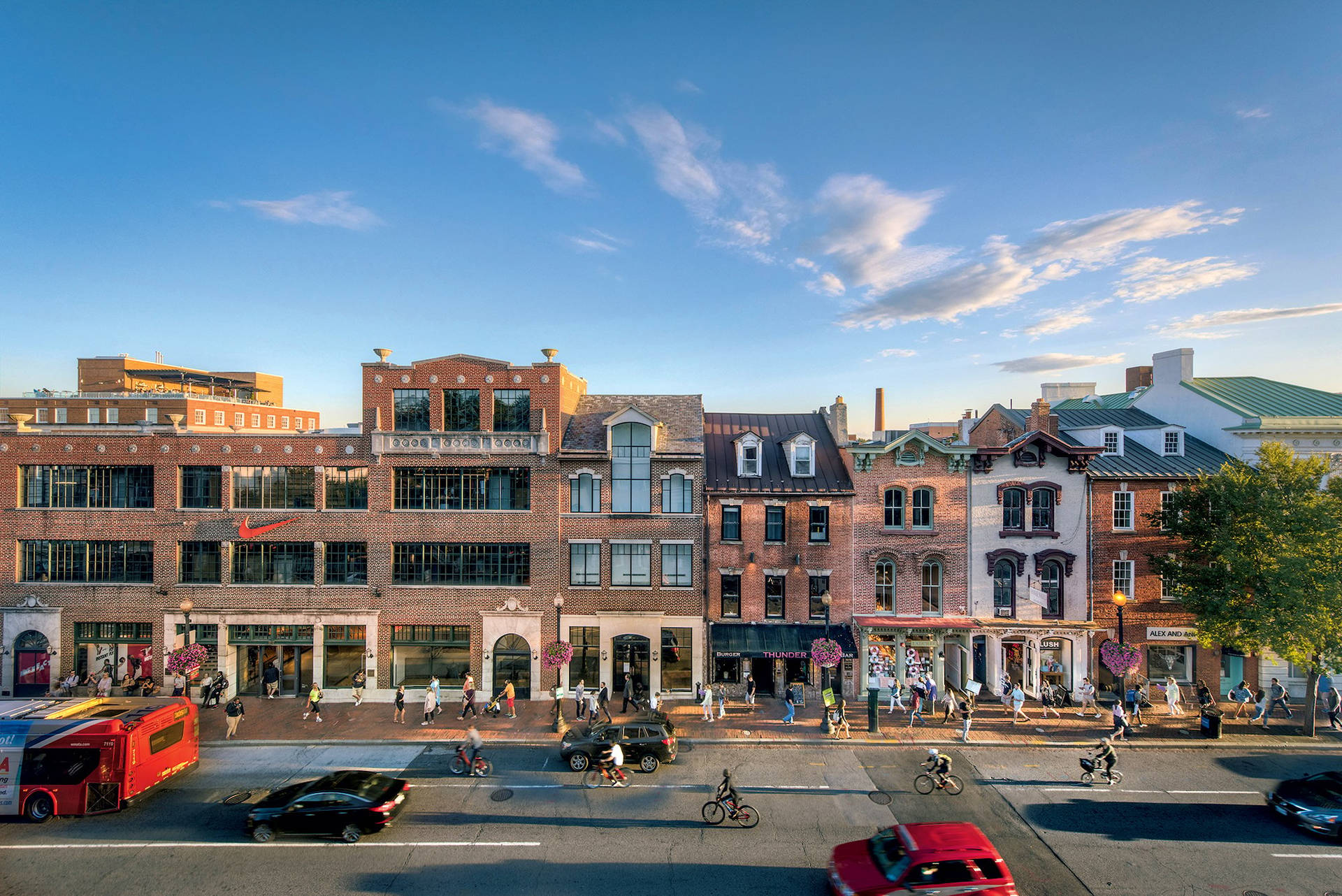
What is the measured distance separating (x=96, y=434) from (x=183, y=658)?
11.7 metres

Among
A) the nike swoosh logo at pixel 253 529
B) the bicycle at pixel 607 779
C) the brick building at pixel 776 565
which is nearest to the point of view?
the bicycle at pixel 607 779

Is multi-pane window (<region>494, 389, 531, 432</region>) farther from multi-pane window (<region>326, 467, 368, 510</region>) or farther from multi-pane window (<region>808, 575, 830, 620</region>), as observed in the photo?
multi-pane window (<region>808, 575, 830, 620</region>)

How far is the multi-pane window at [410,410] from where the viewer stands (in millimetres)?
28922

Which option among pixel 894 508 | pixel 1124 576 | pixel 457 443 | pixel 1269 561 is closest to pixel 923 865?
pixel 894 508

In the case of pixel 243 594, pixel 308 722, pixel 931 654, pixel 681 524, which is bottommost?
pixel 308 722

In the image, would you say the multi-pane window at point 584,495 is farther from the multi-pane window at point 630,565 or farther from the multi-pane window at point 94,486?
the multi-pane window at point 94,486

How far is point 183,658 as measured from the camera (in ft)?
84.0

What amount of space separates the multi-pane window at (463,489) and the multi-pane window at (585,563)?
3116 mm

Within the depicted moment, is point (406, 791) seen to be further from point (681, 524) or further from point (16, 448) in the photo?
point (16, 448)

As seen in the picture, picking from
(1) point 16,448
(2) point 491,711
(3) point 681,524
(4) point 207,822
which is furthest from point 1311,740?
(1) point 16,448

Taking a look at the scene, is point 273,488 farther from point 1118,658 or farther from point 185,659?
point 1118,658

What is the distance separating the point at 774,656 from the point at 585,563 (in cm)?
Result: 933

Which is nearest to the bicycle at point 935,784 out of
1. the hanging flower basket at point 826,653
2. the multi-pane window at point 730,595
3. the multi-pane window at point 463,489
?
the hanging flower basket at point 826,653

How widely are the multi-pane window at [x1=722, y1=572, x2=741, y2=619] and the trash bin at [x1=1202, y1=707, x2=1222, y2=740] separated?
60.0 ft
